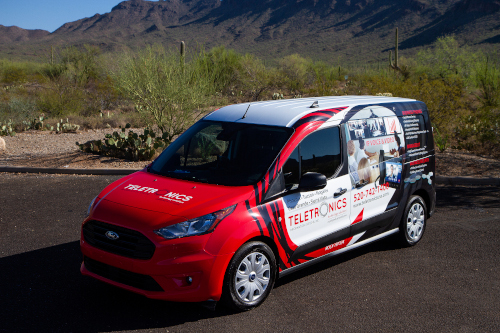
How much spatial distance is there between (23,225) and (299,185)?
476 centimetres

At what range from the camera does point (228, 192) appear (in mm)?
4582

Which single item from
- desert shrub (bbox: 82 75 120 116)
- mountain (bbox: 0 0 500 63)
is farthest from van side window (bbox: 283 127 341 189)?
mountain (bbox: 0 0 500 63)

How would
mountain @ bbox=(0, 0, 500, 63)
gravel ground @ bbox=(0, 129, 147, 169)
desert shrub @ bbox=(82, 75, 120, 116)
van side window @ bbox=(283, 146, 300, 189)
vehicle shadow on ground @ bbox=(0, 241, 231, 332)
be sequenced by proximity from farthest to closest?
mountain @ bbox=(0, 0, 500, 63) → desert shrub @ bbox=(82, 75, 120, 116) → gravel ground @ bbox=(0, 129, 147, 169) → van side window @ bbox=(283, 146, 300, 189) → vehicle shadow on ground @ bbox=(0, 241, 231, 332)

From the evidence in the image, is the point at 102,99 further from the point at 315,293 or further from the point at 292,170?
the point at 315,293

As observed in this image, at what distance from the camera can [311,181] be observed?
4.72 metres

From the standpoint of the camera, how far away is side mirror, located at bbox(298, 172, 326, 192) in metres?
4.72

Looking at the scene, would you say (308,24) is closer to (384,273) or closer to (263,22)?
(263,22)

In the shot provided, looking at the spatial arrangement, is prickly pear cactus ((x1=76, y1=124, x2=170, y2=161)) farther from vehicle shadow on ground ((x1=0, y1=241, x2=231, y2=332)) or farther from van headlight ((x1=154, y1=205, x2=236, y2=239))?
van headlight ((x1=154, y1=205, x2=236, y2=239))

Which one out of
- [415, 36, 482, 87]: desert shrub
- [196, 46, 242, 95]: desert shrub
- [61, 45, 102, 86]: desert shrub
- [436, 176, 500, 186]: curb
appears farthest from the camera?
[415, 36, 482, 87]: desert shrub

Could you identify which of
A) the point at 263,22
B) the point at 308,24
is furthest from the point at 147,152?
the point at 263,22

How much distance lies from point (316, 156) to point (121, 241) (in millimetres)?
2191

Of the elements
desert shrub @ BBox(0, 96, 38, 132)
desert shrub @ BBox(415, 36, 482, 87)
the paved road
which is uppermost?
desert shrub @ BBox(415, 36, 482, 87)

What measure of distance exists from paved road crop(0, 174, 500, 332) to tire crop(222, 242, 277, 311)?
0.49 feet

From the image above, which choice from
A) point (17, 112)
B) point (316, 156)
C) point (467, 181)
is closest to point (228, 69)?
point (17, 112)
